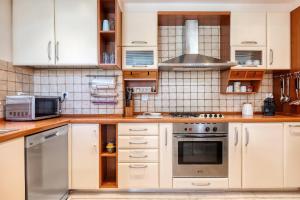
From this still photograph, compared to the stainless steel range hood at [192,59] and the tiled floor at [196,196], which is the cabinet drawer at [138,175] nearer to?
the tiled floor at [196,196]

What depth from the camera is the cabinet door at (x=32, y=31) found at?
8.56 feet

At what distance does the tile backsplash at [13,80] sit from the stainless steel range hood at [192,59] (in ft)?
5.35

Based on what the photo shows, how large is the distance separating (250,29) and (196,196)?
2045 millimetres

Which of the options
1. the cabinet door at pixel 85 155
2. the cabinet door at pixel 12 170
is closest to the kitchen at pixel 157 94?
the cabinet door at pixel 85 155

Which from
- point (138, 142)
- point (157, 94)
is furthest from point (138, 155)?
point (157, 94)

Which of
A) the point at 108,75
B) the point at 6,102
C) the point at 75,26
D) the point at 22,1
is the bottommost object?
the point at 6,102

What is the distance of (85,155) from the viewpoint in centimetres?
256

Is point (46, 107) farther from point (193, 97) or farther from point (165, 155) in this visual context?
point (193, 97)

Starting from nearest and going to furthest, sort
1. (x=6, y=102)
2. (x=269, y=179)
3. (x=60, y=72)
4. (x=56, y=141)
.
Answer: (x=56, y=141)
(x=6, y=102)
(x=269, y=179)
(x=60, y=72)

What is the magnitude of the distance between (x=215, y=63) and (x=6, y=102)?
90.2 inches

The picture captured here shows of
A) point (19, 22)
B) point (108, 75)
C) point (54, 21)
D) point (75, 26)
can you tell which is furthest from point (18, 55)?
point (108, 75)

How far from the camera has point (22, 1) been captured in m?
2.61

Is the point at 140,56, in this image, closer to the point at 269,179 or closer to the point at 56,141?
the point at 56,141

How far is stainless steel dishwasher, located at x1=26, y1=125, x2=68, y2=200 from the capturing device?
5.66ft
